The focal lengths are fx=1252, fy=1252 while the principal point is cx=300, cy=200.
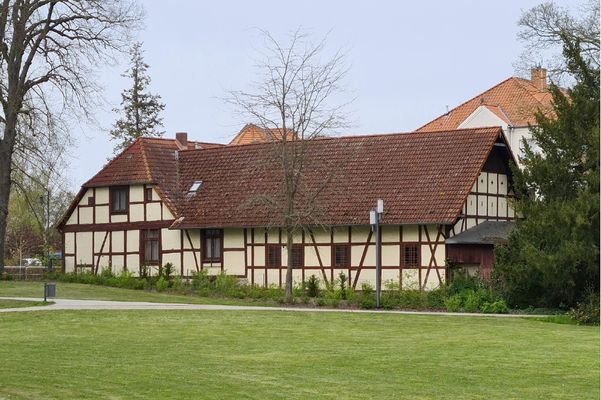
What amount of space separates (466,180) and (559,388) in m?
28.3

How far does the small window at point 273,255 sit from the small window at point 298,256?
0.64 m

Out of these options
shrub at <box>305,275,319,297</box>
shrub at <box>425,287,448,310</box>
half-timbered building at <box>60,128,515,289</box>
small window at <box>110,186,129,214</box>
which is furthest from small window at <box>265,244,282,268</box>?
shrub at <box>425,287,448,310</box>

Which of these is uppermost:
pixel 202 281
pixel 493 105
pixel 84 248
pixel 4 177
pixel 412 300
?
pixel 493 105

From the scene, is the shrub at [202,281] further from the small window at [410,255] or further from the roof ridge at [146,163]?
the small window at [410,255]

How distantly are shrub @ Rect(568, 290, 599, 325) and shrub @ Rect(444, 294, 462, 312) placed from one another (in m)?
4.67

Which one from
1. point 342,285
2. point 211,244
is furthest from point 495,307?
point 211,244

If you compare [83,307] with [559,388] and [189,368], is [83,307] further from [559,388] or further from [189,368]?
[559,388]

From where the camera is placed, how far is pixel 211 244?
53562 mm

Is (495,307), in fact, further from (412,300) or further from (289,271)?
(289,271)

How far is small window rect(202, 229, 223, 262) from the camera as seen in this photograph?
53125 millimetres

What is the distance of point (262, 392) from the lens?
699 inches

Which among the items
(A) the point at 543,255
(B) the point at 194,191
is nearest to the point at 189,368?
(A) the point at 543,255

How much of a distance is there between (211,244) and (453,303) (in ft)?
49.7

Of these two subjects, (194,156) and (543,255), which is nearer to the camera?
(543,255)
